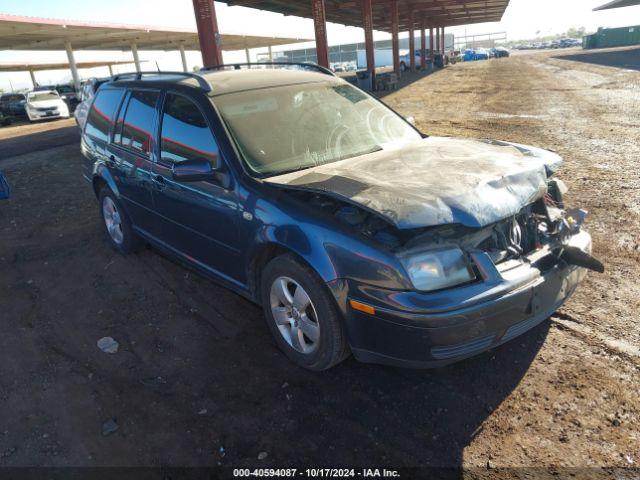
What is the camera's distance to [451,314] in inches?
95.2

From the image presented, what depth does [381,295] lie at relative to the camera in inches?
99.1

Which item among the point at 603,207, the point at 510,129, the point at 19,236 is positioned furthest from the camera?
the point at 510,129

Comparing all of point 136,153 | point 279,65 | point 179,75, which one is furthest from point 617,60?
point 136,153

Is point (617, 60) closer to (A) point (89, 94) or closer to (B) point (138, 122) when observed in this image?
(A) point (89, 94)

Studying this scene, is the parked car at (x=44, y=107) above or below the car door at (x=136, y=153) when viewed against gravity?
below

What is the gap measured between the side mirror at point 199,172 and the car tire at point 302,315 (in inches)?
28.5

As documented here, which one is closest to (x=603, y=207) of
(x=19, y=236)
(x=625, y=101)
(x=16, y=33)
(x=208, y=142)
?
(x=208, y=142)

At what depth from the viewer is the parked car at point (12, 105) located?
25.2 meters

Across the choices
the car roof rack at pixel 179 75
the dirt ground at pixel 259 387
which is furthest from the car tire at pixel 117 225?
the car roof rack at pixel 179 75

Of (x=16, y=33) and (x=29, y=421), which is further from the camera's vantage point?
(x=16, y=33)

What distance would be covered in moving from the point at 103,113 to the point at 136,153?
1.13 meters

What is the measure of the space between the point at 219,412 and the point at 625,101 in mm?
15753

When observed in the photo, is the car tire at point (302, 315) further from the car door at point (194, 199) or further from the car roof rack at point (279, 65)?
the car roof rack at point (279, 65)

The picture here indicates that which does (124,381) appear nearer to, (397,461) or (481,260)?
(397,461)
